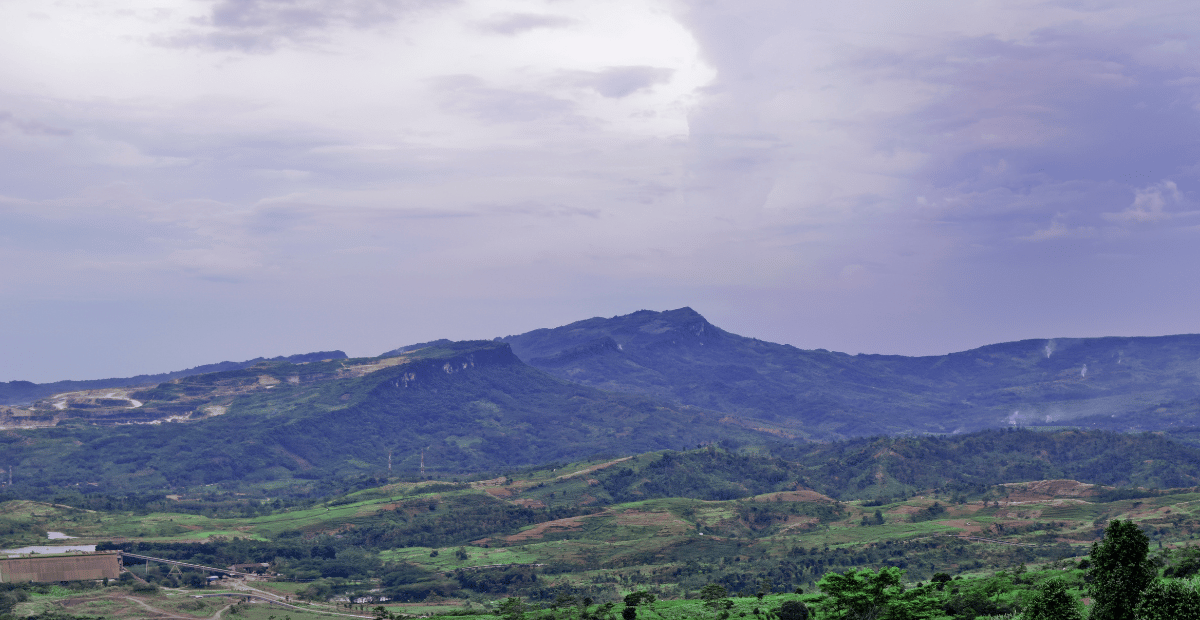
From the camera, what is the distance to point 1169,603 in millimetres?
47312

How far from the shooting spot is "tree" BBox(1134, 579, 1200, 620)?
46156 mm

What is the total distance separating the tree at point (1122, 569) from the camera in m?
50.5

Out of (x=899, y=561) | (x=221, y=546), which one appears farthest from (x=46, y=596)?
(x=899, y=561)

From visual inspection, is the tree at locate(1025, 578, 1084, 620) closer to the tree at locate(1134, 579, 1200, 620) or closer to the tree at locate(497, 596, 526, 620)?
the tree at locate(1134, 579, 1200, 620)

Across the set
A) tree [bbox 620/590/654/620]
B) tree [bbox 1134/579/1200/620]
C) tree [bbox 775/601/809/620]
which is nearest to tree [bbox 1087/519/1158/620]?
tree [bbox 1134/579/1200/620]

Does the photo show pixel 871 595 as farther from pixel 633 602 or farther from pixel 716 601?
pixel 633 602

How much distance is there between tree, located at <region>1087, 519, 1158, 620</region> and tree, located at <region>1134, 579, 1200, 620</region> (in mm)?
615

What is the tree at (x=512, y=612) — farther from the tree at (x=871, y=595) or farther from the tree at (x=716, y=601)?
the tree at (x=871, y=595)

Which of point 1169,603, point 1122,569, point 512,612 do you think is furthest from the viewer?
point 512,612

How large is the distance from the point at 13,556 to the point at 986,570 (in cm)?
15266

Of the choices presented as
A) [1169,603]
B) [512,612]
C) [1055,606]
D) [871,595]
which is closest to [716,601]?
[512,612]

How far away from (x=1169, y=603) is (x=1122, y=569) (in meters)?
3.62

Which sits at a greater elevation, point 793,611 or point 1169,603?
point 1169,603

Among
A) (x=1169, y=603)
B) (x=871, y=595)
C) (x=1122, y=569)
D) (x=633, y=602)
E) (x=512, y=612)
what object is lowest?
(x=633, y=602)
